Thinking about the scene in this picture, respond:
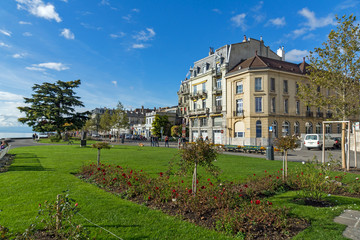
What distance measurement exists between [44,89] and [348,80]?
47.9 meters

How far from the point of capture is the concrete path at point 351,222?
396 cm

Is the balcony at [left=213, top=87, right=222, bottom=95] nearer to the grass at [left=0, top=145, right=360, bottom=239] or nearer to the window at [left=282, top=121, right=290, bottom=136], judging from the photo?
the window at [left=282, top=121, right=290, bottom=136]

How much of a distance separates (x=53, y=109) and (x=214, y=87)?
101 feet

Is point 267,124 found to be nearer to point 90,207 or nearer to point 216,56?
point 216,56

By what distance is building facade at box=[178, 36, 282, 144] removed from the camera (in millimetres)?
38969

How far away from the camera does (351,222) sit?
14.8ft

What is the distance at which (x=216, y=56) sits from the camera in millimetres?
41781

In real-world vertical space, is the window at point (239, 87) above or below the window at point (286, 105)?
above

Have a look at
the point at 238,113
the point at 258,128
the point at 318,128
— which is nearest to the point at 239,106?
the point at 238,113

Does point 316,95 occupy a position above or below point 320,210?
above

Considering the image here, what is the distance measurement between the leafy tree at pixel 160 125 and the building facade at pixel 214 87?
13.3 m

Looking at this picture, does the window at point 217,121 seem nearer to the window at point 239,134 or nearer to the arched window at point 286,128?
the window at point 239,134

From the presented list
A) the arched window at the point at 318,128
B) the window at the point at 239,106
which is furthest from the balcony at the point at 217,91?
the arched window at the point at 318,128

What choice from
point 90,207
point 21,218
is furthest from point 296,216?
point 21,218
